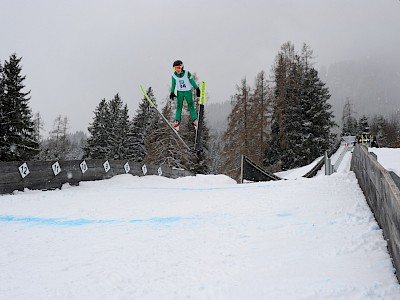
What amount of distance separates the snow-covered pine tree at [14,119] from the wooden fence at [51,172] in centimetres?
1252

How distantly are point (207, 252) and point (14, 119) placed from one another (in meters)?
23.9

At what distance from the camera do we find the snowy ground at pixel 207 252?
2.69m

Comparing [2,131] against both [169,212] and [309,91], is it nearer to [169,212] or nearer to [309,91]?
[169,212]

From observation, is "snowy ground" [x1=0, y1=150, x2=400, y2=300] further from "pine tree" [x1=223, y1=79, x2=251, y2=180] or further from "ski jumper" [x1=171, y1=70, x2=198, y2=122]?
"pine tree" [x1=223, y1=79, x2=251, y2=180]

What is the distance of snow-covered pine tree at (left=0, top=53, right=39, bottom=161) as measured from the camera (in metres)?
22.2

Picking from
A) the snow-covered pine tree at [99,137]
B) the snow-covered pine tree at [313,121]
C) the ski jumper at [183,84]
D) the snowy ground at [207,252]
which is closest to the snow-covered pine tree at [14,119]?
the snow-covered pine tree at [99,137]

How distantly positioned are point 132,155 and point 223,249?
3748 cm

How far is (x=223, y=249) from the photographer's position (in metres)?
3.63

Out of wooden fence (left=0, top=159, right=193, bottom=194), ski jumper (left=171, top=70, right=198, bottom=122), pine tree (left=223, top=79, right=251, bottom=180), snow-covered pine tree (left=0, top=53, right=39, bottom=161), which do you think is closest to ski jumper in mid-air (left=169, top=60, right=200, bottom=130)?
ski jumper (left=171, top=70, right=198, bottom=122)

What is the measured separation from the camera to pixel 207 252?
3.58 metres

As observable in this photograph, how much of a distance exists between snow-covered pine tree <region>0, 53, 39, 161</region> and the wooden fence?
12.5 m

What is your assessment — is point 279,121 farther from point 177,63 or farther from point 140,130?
point 177,63

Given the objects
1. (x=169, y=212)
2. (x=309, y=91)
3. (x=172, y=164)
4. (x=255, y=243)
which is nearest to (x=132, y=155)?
(x=172, y=164)

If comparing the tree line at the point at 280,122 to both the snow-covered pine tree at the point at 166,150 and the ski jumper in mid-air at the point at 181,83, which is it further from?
the ski jumper in mid-air at the point at 181,83
